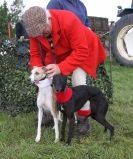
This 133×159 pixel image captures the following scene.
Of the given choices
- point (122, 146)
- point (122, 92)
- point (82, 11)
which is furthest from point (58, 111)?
point (122, 92)

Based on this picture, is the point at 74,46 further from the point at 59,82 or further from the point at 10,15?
the point at 10,15

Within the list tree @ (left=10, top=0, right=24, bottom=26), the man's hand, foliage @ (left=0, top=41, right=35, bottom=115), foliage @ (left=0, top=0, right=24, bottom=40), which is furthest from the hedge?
tree @ (left=10, top=0, right=24, bottom=26)

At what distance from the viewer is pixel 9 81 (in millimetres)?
6930

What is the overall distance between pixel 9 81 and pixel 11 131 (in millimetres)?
1092

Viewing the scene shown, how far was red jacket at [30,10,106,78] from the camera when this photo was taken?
16.7ft

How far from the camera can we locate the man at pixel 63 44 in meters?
4.90

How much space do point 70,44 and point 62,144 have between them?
105cm

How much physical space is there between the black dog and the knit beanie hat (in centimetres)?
50

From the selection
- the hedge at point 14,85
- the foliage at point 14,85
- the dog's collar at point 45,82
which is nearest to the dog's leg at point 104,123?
the dog's collar at point 45,82

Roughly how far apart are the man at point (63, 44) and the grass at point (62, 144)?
395 mm

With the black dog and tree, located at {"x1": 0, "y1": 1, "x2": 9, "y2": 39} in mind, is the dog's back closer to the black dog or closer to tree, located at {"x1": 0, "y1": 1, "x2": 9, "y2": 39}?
the black dog

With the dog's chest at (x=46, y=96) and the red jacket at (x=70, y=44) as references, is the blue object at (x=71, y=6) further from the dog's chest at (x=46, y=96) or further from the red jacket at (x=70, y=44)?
the dog's chest at (x=46, y=96)

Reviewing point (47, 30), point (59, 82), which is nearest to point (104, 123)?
point (59, 82)

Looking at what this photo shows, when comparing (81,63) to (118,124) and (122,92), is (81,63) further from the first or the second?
(122,92)
